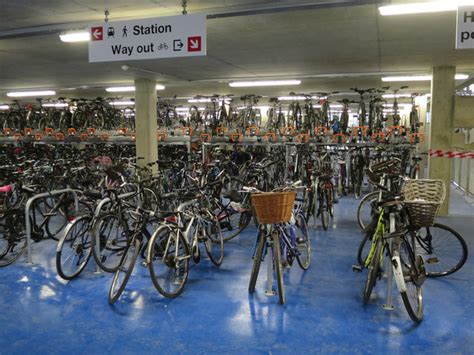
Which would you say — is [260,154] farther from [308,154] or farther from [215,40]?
[215,40]

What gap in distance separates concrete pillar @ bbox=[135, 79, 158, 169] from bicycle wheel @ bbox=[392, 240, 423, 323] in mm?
6682

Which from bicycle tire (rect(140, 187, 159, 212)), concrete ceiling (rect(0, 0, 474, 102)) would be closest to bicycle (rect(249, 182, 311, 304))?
concrete ceiling (rect(0, 0, 474, 102))

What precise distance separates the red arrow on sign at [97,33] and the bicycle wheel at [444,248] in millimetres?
3961

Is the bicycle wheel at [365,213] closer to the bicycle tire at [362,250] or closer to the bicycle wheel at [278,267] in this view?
the bicycle tire at [362,250]

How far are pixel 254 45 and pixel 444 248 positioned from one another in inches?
147

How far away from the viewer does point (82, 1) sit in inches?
157

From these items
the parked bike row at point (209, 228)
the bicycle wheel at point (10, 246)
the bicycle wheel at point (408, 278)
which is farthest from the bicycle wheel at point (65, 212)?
the bicycle wheel at point (408, 278)

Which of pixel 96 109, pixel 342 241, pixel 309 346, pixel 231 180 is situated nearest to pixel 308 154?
pixel 231 180

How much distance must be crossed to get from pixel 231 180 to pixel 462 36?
478cm

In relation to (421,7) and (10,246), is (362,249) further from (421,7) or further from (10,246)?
(10,246)

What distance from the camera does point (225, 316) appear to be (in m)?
3.64

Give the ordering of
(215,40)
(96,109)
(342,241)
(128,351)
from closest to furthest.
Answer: (128,351) < (215,40) < (342,241) < (96,109)

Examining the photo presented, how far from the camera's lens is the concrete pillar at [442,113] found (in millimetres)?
7582

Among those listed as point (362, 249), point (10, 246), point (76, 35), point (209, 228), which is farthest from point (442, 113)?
point (10, 246)
